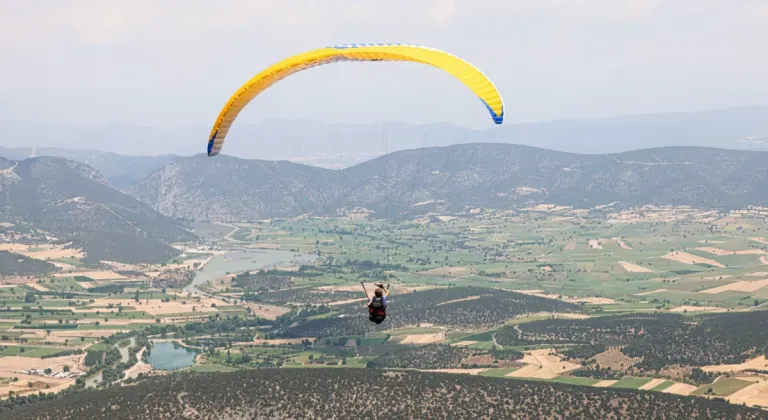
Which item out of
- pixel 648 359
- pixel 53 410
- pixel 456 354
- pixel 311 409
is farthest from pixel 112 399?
pixel 648 359

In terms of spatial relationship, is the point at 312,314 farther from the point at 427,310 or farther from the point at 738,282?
the point at 738,282

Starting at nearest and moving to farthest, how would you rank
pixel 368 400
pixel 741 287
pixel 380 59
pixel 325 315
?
pixel 380 59
pixel 368 400
pixel 325 315
pixel 741 287

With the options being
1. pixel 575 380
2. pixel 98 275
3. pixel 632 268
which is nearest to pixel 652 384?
pixel 575 380

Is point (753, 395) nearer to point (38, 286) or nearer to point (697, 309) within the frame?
point (697, 309)

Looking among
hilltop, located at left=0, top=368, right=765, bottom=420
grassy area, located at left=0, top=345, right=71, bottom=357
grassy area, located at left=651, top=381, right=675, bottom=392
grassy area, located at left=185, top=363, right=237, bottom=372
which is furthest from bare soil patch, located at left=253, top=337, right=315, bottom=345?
grassy area, located at left=651, top=381, right=675, bottom=392

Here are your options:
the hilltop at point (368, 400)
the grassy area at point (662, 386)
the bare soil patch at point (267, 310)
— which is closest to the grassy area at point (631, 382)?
the grassy area at point (662, 386)

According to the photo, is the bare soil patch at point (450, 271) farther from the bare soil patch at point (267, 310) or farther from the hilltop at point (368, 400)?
the hilltop at point (368, 400)
